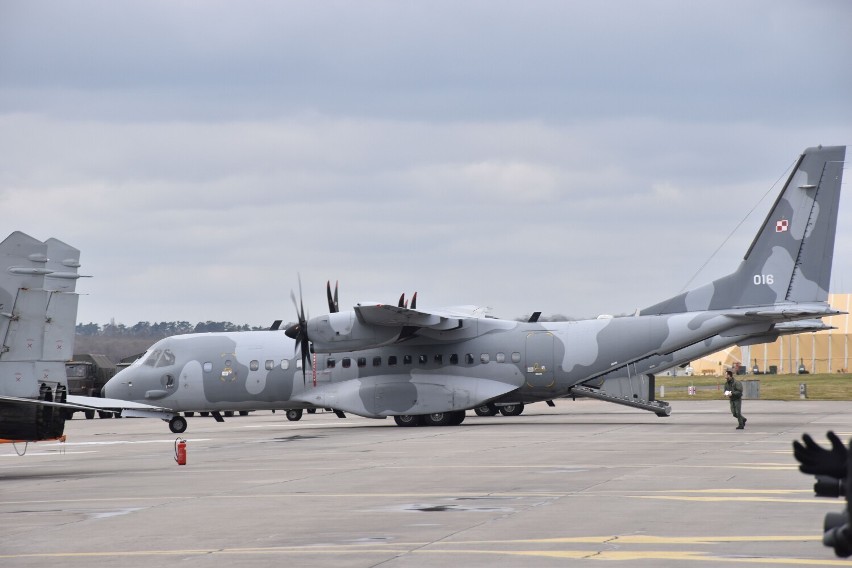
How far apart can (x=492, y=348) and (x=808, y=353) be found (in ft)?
274

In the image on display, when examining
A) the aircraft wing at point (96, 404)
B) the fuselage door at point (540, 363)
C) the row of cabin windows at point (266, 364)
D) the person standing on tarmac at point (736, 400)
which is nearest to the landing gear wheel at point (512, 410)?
the fuselage door at point (540, 363)

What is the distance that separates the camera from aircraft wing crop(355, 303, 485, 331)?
123ft

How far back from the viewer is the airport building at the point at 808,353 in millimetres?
112688

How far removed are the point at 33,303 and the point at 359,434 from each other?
1592 cm

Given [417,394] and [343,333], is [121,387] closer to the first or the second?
[343,333]

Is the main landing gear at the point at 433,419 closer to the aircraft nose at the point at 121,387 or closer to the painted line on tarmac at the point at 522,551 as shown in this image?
the aircraft nose at the point at 121,387

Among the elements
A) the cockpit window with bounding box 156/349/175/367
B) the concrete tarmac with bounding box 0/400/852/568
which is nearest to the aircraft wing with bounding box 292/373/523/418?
the concrete tarmac with bounding box 0/400/852/568

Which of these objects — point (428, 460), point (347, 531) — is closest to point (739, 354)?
point (428, 460)

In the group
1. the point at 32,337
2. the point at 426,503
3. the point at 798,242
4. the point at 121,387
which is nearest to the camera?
the point at 426,503

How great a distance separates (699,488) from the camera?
63.0 ft

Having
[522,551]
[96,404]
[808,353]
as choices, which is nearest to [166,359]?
[96,404]

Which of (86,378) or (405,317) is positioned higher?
(405,317)

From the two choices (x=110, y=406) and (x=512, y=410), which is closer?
(x=110, y=406)

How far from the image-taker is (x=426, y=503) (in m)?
17.8
